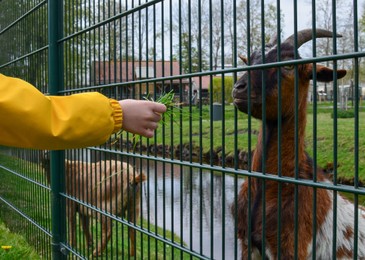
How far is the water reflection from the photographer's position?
2.77m

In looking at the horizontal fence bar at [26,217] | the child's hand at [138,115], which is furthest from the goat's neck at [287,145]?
the horizontal fence bar at [26,217]

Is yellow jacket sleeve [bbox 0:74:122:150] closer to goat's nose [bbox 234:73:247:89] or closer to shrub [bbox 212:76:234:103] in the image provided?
goat's nose [bbox 234:73:247:89]

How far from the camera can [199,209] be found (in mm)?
3037

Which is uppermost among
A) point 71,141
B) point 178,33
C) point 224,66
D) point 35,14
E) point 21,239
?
point 35,14

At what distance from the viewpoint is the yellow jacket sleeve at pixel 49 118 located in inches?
81.7

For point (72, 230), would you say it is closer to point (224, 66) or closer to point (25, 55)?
point (25, 55)

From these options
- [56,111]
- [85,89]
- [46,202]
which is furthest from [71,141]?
[46,202]

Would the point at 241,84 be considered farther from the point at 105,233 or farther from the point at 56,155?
the point at 56,155

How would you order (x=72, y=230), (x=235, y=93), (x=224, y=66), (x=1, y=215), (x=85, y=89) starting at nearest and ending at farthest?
(x=224, y=66), (x=235, y=93), (x=85, y=89), (x=72, y=230), (x=1, y=215)

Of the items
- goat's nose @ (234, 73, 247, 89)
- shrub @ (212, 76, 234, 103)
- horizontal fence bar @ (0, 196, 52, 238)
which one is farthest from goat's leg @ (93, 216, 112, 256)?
goat's nose @ (234, 73, 247, 89)

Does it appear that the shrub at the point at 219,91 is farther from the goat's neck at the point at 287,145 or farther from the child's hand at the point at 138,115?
the child's hand at the point at 138,115

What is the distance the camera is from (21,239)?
6.27 m

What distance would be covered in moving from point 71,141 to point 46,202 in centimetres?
321

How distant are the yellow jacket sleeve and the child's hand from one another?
0.10m
